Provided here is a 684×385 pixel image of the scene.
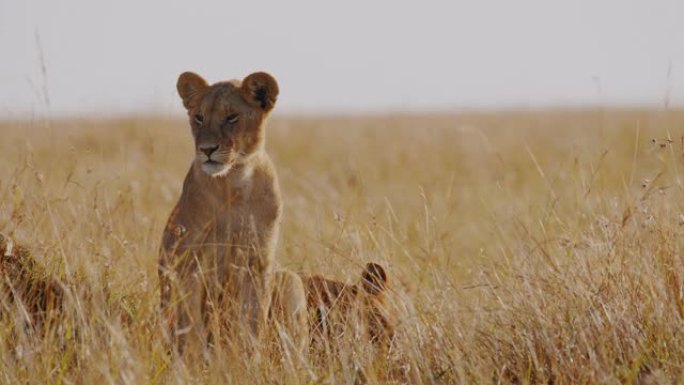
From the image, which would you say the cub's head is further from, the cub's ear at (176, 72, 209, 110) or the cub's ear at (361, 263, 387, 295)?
the cub's ear at (361, 263, 387, 295)

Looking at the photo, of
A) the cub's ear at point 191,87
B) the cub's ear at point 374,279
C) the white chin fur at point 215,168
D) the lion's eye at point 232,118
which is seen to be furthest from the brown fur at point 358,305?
the cub's ear at point 191,87

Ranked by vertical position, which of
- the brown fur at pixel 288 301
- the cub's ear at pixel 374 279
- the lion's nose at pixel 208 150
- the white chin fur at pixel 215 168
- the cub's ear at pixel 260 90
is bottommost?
the brown fur at pixel 288 301

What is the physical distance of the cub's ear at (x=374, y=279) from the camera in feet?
16.9

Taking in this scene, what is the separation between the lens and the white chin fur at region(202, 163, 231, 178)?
5.29 metres

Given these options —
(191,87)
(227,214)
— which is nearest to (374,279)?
(227,214)

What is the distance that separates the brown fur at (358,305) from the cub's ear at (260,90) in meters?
0.84

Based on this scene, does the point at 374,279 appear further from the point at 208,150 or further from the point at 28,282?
the point at 28,282

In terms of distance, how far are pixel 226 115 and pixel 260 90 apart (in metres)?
0.24

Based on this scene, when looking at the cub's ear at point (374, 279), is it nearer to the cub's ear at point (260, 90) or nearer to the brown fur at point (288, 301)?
the brown fur at point (288, 301)

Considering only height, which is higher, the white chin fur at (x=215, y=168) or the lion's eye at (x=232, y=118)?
the lion's eye at (x=232, y=118)

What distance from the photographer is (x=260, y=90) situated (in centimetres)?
566

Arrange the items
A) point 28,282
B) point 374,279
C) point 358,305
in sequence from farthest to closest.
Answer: point 28,282 → point 374,279 → point 358,305

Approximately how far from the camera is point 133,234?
6.43 m

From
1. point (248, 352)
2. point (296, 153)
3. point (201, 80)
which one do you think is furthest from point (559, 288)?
point (296, 153)
